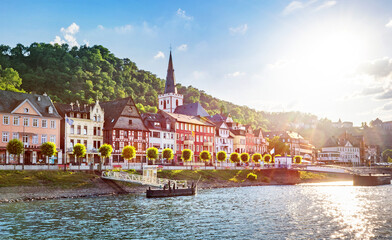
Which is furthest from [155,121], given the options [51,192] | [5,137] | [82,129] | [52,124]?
[51,192]

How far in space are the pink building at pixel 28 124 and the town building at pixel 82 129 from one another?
89.3 inches

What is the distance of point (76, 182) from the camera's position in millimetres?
64438

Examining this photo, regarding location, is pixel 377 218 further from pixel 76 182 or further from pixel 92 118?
pixel 92 118

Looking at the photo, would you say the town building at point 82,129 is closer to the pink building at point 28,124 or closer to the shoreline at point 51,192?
the pink building at point 28,124

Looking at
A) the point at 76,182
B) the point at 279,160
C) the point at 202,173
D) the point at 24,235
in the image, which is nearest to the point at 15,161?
the point at 76,182

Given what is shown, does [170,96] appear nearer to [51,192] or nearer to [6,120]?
[6,120]

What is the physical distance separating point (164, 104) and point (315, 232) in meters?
127

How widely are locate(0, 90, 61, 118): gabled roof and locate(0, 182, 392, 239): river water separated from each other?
31394 mm

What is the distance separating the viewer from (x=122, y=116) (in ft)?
318

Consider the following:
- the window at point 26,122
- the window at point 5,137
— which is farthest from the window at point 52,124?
the window at point 5,137

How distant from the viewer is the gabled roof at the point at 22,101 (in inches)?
3081

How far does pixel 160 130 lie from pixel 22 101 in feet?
123

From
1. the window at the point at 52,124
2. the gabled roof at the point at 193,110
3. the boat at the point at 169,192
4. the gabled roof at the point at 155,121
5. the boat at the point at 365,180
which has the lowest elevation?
the boat at the point at 365,180

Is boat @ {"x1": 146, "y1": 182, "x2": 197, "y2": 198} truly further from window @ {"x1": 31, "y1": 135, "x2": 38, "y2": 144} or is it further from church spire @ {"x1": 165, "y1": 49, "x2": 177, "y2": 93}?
church spire @ {"x1": 165, "y1": 49, "x2": 177, "y2": 93}
